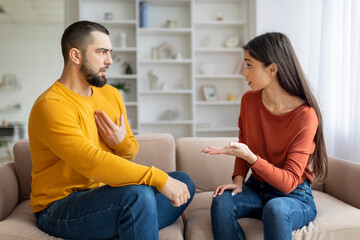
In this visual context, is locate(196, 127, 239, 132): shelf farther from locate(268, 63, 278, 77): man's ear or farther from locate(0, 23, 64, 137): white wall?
locate(0, 23, 64, 137): white wall

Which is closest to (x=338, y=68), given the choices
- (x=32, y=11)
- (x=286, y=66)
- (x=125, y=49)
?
(x=286, y=66)

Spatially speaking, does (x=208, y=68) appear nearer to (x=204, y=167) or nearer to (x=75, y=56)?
(x=204, y=167)

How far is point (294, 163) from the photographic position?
4.93 ft

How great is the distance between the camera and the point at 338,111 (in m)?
2.74

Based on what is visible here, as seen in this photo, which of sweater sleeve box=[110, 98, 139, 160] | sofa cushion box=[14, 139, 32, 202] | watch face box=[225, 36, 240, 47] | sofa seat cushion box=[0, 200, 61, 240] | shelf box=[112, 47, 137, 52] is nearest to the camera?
sofa seat cushion box=[0, 200, 61, 240]

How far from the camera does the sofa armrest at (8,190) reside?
1687mm

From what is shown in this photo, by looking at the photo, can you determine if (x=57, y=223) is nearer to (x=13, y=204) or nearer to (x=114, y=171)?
(x=114, y=171)

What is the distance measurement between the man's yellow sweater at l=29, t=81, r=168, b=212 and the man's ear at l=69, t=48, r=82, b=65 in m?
0.12

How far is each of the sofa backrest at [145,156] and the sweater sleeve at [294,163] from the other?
675 millimetres

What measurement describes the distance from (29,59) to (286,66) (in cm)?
677

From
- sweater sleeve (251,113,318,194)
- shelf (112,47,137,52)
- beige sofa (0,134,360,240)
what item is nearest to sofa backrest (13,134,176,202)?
beige sofa (0,134,360,240)

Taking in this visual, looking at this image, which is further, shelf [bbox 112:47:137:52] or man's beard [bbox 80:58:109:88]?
shelf [bbox 112:47:137:52]

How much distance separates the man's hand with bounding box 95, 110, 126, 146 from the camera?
62.4 inches

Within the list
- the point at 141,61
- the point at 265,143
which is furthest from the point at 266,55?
the point at 141,61
